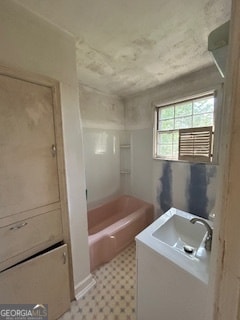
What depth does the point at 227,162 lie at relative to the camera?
1.36 feet

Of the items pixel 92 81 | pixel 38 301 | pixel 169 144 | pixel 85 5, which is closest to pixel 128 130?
pixel 169 144

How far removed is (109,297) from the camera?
1.46m

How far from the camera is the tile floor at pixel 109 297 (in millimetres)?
1307

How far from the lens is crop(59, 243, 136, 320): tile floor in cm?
131

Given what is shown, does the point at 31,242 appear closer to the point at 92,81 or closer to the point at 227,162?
the point at 227,162

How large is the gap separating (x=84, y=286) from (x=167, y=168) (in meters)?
1.81

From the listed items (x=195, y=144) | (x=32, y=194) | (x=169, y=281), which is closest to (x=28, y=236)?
(x=32, y=194)

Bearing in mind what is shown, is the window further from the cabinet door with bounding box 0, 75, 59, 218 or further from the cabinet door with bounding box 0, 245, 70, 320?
the cabinet door with bounding box 0, 245, 70, 320

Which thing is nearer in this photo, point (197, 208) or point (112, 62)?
point (112, 62)

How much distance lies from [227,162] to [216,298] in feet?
Answer: 1.38

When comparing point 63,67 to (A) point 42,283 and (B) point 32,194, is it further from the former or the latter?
(A) point 42,283

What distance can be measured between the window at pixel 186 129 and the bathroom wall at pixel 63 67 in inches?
59.8

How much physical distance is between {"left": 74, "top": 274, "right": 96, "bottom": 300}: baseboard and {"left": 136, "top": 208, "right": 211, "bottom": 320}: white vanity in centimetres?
61

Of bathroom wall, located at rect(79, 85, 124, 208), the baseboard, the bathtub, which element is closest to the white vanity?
the baseboard
